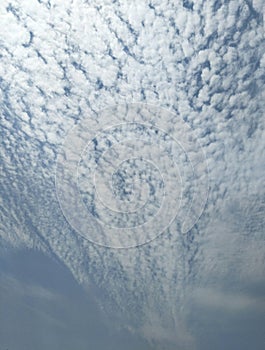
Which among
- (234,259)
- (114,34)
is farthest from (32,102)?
(234,259)

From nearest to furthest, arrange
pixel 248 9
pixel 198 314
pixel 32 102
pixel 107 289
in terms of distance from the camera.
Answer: pixel 248 9, pixel 32 102, pixel 107 289, pixel 198 314

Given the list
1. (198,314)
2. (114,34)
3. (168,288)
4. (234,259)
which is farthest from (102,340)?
(114,34)

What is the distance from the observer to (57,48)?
7992 mm

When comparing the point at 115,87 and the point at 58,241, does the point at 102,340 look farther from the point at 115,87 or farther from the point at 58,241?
the point at 115,87

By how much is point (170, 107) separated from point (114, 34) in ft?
7.42

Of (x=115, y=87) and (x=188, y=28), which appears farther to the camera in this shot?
(x=115, y=87)

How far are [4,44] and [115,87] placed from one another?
9.30 feet

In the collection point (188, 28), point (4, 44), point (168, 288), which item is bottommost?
point (4, 44)

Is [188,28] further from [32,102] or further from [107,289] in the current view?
[107,289]

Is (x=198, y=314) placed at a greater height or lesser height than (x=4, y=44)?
greater

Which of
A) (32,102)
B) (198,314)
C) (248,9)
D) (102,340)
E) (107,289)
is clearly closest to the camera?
(248,9)

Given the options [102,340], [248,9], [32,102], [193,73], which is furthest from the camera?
[102,340]

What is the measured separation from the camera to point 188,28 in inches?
275

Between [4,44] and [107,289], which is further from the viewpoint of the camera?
[107,289]
